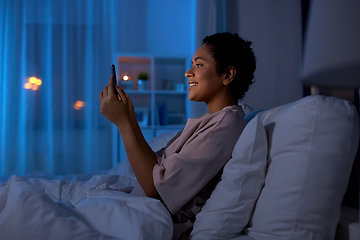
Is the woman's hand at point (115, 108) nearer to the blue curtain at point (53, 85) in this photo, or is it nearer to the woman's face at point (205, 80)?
the woman's face at point (205, 80)

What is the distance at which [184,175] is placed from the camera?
2.72 feet

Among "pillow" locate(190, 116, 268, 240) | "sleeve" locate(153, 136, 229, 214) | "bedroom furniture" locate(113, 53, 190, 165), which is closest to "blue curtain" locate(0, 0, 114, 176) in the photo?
"bedroom furniture" locate(113, 53, 190, 165)

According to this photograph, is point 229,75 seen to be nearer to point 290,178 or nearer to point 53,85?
point 290,178

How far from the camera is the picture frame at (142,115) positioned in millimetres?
3236

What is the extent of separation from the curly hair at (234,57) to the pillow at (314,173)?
47 cm

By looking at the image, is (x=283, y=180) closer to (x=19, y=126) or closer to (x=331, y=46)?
(x=331, y=46)

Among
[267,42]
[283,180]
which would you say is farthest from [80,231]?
[267,42]

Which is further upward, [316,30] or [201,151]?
[316,30]

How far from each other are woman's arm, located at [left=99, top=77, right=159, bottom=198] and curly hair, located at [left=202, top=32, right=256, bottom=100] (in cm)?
44

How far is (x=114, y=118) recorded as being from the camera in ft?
3.21

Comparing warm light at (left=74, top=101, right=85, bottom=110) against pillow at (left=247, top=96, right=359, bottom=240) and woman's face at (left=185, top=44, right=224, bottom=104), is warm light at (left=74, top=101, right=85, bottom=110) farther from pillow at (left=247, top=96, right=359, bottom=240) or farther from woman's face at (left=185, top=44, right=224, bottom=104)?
pillow at (left=247, top=96, right=359, bottom=240)

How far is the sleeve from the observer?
82 centimetres

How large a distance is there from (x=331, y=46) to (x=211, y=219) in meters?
0.53

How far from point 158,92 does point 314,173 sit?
8.86 feet
